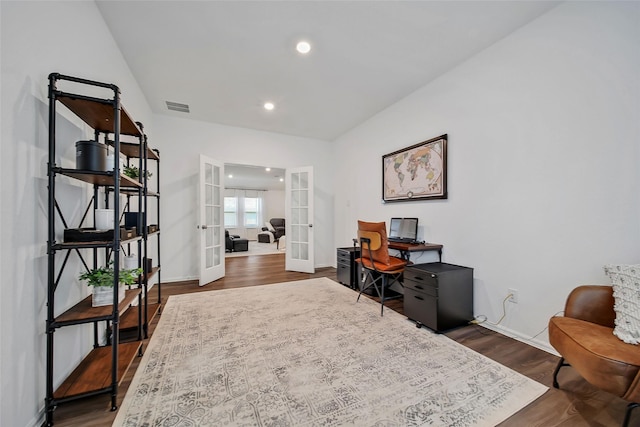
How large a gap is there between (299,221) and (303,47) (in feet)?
10.6

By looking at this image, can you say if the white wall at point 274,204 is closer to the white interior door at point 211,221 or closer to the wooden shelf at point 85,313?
the white interior door at point 211,221

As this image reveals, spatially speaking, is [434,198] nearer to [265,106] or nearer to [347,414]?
[347,414]

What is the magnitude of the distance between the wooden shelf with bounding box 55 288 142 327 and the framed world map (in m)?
3.17

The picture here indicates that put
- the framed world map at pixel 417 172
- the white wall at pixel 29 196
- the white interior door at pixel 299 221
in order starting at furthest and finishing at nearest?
the white interior door at pixel 299 221, the framed world map at pixel 417 172, the white wall at pixel 29 196

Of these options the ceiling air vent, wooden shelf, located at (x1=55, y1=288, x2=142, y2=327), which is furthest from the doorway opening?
wooden shelf, located at (x1=55, y1=288, x2=142, y2=327)

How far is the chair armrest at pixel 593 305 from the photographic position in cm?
154

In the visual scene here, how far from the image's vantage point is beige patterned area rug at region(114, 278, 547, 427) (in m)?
1.34

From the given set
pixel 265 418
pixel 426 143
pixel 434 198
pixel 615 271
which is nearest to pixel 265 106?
pixel 426 143

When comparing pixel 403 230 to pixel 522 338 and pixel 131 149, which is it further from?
pixel 131 149

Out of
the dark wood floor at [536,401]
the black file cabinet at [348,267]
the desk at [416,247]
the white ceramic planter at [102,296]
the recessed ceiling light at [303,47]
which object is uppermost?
the recessed ceiling light at [303,47]

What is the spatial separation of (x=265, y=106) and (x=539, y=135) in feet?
11.0

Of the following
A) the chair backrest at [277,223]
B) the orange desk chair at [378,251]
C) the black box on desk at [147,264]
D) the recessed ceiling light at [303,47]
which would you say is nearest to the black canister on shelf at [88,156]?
the black box on desk at [147,264]

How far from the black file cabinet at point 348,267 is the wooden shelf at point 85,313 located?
2745 mm

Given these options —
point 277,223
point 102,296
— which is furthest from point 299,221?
point 277,223
